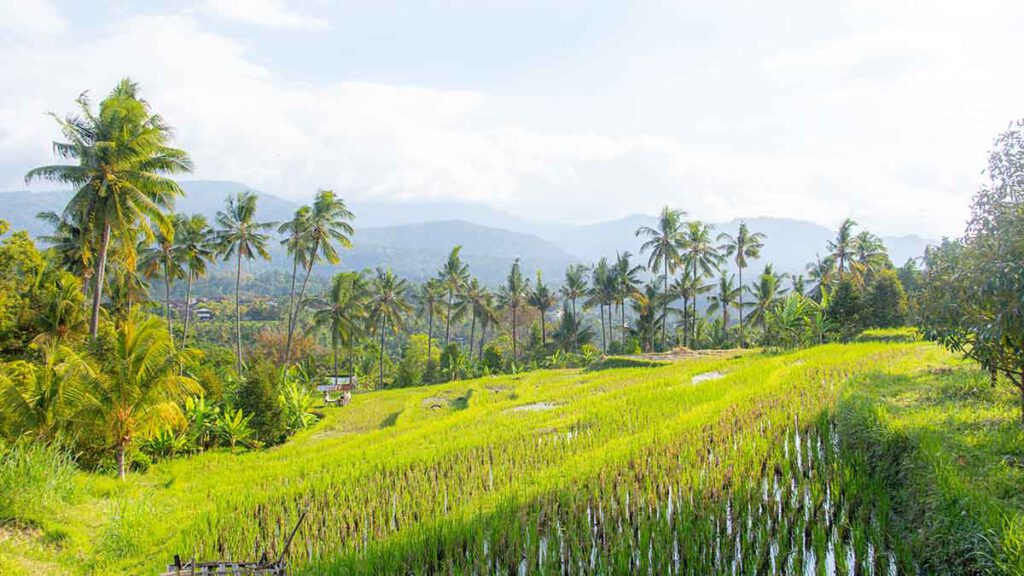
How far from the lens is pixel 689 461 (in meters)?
9.08

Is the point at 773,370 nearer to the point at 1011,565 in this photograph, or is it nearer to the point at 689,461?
the point at 689,461

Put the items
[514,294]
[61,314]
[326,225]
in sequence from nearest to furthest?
[61,314], [326,225], [514,294]

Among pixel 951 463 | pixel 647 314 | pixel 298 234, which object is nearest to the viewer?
pixel 951 463

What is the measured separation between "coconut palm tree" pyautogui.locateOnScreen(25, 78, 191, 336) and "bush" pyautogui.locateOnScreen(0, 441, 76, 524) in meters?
10.4

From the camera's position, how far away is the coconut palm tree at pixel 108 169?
17.0m

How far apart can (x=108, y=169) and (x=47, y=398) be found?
9.21 metres

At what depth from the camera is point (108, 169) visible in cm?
1727

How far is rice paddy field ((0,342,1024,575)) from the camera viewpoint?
5.94m

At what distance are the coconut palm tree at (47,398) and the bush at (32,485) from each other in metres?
2.57

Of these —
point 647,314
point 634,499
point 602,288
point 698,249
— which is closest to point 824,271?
point 698,249

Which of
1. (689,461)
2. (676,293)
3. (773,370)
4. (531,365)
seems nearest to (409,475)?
(689,461)

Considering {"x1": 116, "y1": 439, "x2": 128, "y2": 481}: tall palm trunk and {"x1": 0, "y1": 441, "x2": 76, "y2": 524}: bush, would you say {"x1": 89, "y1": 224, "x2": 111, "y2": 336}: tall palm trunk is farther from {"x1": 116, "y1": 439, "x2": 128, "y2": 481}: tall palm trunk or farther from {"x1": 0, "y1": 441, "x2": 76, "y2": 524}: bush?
{"x1": 0, "y1": 441, "x2": 76, "y2": 524}: bush

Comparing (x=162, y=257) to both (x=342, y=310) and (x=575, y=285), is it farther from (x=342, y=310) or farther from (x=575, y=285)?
→ (x=575, y=285)

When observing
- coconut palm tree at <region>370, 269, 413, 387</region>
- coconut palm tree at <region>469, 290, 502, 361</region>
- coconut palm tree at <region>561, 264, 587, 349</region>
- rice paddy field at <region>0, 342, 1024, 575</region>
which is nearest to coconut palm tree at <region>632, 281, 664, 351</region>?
coconut palm tree at <region>561, 264, 587, 349</region>
